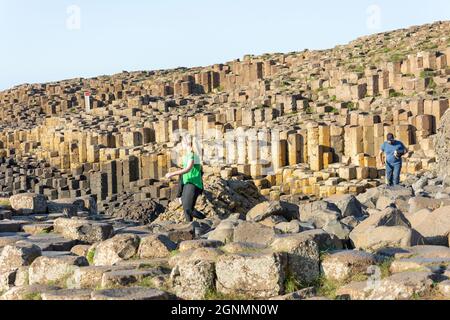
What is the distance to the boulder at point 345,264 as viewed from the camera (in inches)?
334

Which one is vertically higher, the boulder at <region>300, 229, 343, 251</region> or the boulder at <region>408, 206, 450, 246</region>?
the boulder at <region>300, 229, 343, 251</region>

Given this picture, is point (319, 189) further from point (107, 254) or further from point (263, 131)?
point (107, 254)

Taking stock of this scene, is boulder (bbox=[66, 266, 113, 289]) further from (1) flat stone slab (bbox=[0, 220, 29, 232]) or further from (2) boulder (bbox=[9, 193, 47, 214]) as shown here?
(2) boulder (bbox=[9, 193, 47, 214])

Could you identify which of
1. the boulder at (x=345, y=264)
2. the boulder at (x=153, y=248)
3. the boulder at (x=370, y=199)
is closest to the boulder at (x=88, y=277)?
the boulder at (x=153, y=248)

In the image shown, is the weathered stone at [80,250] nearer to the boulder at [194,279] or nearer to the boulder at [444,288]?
the boulder at [194,279]

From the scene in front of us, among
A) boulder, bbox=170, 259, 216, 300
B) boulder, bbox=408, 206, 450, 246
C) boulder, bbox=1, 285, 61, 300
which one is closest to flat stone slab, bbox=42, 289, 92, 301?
boulder, bbox=1, 285, 61, 300

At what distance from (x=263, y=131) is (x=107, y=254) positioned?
2517 cm

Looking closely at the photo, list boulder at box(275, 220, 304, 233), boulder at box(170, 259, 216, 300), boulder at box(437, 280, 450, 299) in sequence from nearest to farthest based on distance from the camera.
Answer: boulder at box(437, 280, 450, 299) < boulder at box(170, 259, 216, 300) < boulder at box(275, 220, 304, 233)

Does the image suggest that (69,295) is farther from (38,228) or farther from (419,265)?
(38,228)

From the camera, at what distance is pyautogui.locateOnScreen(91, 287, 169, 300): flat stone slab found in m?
8.02

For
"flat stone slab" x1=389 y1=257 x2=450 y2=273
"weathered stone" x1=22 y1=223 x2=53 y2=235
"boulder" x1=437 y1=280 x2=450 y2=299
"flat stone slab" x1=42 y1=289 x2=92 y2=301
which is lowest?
"weathered stone" x1=22 y1=223 x2=53 y2=235

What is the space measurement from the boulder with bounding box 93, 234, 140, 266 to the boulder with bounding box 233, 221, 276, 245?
1.09 metres

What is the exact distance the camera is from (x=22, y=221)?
45.2 ft
